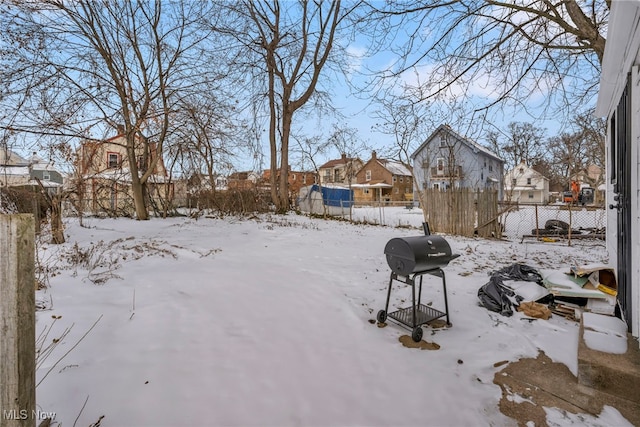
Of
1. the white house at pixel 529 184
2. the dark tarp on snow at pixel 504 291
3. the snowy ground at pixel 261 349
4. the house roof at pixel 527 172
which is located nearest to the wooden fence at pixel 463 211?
the snowy ground at pixel 261 349

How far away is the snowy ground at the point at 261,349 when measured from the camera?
6.76 feet

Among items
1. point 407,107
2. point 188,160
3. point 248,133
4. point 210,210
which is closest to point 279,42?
point 248,133

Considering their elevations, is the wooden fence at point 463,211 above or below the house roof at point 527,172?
below

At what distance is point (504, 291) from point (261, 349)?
3.26m

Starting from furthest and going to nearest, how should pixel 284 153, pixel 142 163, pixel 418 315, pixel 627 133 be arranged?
pixel 284 153 → pixel 142 163 → pixel 418 315 → pixel 627 133

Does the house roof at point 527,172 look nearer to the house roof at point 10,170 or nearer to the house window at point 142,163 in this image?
the house window at point 142,163

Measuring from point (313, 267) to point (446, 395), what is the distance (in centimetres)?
343

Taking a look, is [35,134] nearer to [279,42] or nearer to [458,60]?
[279,42]

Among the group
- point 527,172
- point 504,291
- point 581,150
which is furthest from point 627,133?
point 527,172

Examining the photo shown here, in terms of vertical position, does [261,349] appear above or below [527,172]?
below

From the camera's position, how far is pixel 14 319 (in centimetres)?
132

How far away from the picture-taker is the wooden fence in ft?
32.4

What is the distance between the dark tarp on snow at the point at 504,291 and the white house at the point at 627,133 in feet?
3.30

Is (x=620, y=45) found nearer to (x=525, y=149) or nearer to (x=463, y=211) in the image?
(x=463, y=211)
